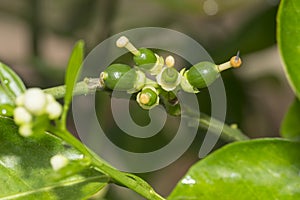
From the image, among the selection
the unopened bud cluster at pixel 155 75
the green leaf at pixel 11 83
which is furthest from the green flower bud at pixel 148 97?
the green leaf at pixel 11 83

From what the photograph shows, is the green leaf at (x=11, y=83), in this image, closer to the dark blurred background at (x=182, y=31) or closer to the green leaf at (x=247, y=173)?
the green leaf at (x=247, y=173)

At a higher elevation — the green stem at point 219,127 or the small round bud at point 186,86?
the small round bud at point 186,86

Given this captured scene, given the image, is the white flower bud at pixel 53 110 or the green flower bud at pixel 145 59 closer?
the white flower bud at pixel 53 110

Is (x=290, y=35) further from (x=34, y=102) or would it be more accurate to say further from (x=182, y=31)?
(x=182, y=31)

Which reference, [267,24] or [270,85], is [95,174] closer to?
[267,24]

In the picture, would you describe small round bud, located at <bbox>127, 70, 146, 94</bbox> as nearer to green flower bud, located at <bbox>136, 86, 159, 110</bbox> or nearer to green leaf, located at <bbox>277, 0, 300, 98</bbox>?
green flower bud, located at <bbox>136, 86, 159, 110</bbox>

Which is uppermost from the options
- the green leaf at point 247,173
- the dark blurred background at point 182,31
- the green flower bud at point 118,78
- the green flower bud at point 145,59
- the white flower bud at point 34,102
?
the white flower bud at point 34,102

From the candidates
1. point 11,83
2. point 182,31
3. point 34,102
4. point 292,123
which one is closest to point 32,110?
point 34,102

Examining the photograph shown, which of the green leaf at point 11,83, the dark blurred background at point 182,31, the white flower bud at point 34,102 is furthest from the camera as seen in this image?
the dark blurred background at point 182,31

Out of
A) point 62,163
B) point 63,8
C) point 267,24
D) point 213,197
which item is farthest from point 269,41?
point 62,163
